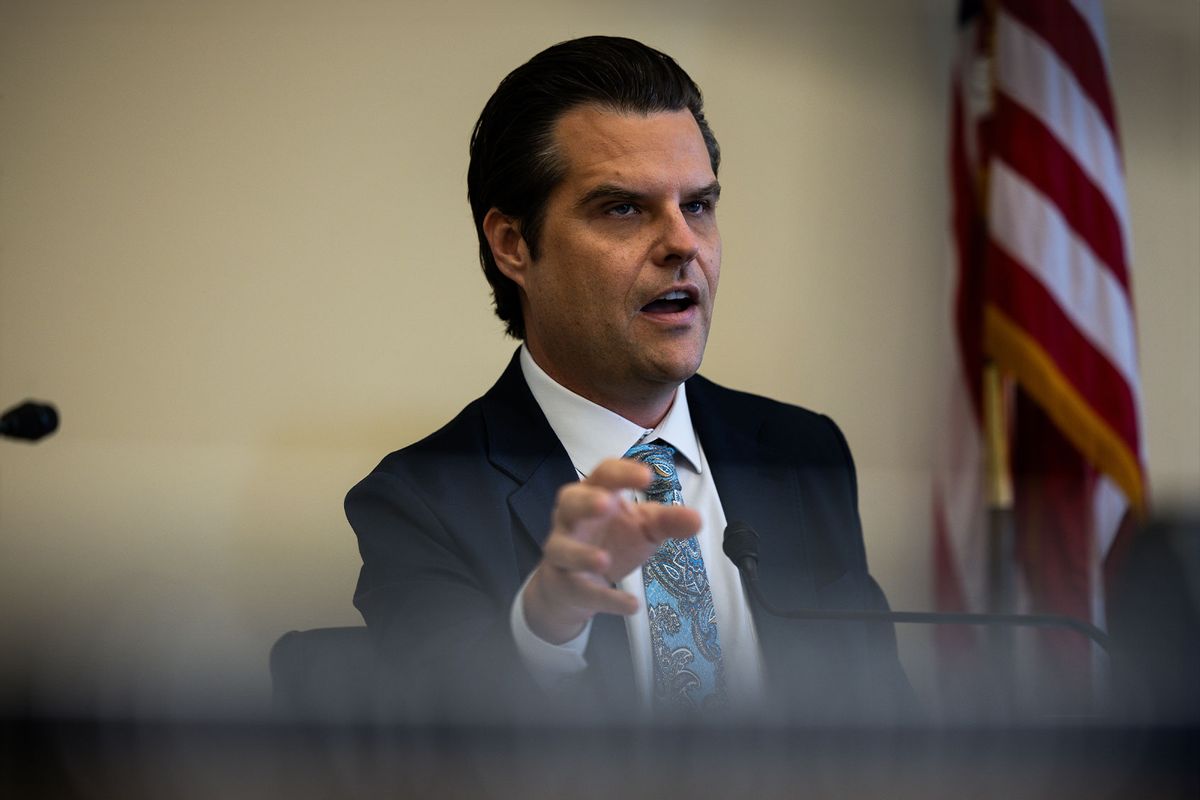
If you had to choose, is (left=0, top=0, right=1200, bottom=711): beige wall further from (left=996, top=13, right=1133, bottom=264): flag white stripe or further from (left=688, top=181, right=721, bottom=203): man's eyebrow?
(left=688, top=181, right=721, bottom=203): man's eyebrow

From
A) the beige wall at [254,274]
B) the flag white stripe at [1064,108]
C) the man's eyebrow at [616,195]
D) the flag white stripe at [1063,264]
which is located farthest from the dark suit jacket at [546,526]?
the flag white stripe at [1064,108]

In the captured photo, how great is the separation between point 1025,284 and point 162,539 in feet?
5.70

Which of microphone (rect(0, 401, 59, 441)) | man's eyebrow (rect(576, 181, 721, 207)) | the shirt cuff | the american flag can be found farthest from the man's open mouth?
the american flag

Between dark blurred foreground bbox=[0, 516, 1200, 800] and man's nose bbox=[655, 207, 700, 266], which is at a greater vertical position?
man's nose bbox=[655, 207, 700, 266]

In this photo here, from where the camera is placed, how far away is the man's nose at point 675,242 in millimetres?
1416

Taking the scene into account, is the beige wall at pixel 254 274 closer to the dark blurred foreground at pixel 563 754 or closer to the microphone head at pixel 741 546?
the microphone head at pixel 741 546

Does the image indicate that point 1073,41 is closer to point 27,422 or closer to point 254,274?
point 254,274

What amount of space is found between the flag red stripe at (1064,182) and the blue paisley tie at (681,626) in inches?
60.6

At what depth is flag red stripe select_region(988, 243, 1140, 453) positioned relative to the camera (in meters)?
2.52

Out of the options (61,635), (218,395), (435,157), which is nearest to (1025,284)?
(435,157)

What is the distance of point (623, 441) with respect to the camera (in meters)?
1.47

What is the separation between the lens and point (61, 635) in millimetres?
771

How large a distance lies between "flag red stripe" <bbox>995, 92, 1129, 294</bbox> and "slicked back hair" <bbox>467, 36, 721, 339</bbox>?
50.4 inches

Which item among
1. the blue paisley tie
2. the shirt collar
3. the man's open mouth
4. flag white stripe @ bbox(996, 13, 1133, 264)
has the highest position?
flag white stripe @ bbox(996, 13, 1133, 264)
